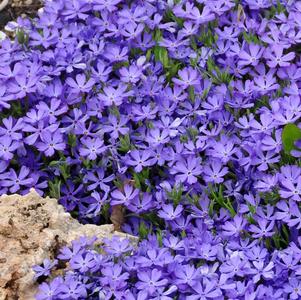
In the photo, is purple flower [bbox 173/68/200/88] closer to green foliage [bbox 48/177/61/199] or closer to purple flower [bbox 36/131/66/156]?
purple flower [bbox 36/131/66/156]

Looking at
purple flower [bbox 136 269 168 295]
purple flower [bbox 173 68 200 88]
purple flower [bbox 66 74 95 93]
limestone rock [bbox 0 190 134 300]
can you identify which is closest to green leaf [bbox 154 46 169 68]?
purple flower [bbox 173 68 200 88]

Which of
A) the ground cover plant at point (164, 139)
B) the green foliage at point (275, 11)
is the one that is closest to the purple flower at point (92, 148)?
the ground cover plant at point (164, 139)

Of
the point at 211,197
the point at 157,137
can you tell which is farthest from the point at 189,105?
the point at 211,197

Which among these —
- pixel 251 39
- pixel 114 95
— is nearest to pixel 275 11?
pixel 251 39

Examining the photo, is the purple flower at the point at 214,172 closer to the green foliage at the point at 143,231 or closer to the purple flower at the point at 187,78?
the green foliage at the point at 143,231

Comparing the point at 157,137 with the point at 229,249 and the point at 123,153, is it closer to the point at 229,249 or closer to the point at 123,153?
the point at 123,153

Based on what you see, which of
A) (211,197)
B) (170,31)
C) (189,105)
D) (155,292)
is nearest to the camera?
(155,292)

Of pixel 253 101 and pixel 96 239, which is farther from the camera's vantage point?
pixel 253 101
